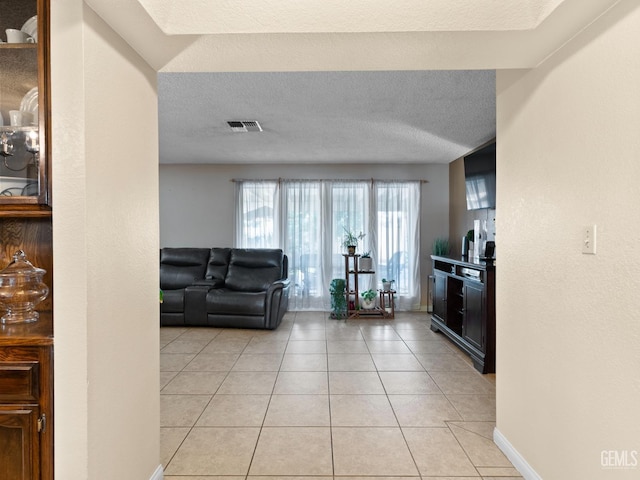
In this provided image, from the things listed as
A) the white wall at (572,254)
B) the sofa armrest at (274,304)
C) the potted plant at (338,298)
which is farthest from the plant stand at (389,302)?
the white wall at (572,254)

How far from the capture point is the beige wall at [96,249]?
1.35 m

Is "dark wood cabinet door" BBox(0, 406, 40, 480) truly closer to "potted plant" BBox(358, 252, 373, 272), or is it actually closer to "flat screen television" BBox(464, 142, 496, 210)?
"flat screen television" BBox(464, 142, 496, 210)

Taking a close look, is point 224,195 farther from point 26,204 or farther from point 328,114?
point 26,204

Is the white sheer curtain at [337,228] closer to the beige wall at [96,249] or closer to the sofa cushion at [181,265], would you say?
the sofa cushion at [181,265]

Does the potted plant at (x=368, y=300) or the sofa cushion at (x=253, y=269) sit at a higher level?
the sofa cushion at (x=253, y=269)

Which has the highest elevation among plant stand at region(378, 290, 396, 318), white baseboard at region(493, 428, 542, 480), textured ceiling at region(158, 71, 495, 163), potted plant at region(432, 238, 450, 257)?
textured ceiling at region(158, 71, 495, 163)

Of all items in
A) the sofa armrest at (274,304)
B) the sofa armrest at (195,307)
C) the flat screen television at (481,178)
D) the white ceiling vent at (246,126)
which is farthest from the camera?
the sofa armrest at (195,307)

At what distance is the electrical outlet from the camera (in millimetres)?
1495

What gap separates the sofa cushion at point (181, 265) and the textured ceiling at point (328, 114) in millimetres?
1465

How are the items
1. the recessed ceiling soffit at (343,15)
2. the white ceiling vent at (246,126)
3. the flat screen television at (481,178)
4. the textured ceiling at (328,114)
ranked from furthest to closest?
the flat screen television at (481,178)
the white ceiling vent at (246,126)
the textured ceiling at (328,114)
the recessed ceiling soffit at (343,15)

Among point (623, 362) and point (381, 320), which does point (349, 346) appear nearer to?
point (381, 320)

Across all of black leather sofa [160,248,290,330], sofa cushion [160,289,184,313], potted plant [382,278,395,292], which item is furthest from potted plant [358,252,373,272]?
sofa cushion [160,289,184,313]

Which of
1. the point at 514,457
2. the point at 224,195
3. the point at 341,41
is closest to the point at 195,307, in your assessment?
the point at 224,195

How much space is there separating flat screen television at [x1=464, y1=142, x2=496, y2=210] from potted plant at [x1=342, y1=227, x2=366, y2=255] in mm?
1783
